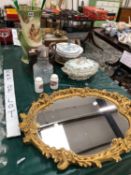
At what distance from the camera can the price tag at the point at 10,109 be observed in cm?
64

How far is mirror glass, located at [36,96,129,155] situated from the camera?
605 millimetres

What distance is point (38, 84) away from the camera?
32.0 inches

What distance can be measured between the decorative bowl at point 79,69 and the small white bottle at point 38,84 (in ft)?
0.59

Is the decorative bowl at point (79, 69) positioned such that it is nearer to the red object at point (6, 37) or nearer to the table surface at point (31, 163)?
the table surface at point (31, 163)

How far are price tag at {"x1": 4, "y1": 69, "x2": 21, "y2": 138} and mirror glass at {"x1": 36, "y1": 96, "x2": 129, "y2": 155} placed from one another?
88 mm

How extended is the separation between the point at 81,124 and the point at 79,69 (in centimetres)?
33

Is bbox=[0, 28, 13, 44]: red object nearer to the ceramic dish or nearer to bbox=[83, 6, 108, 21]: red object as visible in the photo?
the ceramic dish

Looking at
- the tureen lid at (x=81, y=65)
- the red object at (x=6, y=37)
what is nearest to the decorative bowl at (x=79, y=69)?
the tureen lid at (x=81, y=65)

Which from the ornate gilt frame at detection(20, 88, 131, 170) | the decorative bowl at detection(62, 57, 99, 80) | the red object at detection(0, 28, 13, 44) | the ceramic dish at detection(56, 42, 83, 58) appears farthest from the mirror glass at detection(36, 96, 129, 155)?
the red object at detection(0, 28, 13, 44)

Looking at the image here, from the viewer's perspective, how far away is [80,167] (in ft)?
1.72

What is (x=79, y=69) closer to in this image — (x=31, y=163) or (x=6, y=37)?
(x=31, y=163)

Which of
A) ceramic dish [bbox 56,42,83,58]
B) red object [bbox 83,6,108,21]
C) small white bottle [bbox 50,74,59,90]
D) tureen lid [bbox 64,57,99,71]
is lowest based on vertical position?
small white bottle [bbox 50,74,59,90]

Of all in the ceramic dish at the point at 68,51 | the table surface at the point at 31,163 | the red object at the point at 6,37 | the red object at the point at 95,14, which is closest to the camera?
the table surface at the point at 31,163

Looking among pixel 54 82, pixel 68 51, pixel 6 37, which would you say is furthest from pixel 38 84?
pixel 6 37
